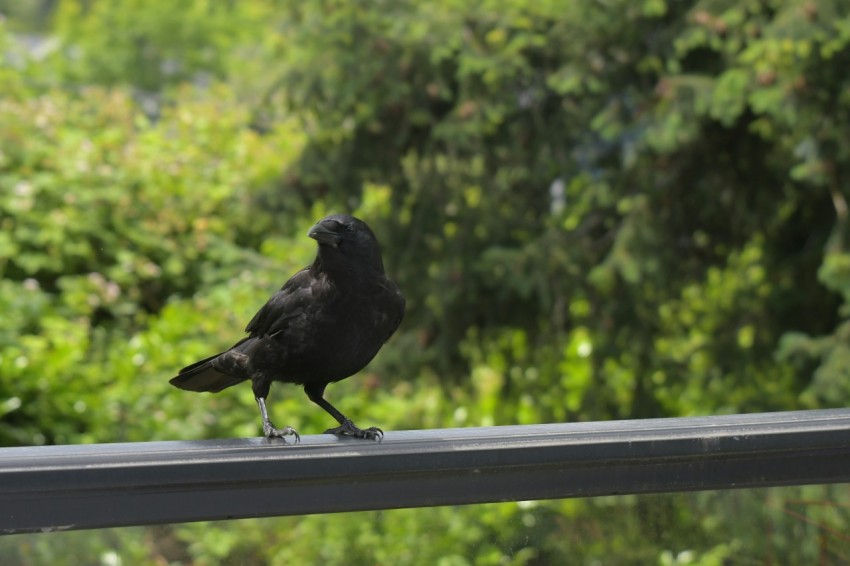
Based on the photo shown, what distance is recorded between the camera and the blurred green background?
481cm

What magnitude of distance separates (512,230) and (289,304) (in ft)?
9.92

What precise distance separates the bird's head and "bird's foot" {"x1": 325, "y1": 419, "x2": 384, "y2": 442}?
0.37 meters

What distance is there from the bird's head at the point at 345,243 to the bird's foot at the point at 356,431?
1.20ft

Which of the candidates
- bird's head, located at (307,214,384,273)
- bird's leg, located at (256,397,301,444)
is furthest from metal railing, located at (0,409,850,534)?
bird's head, located at (307,214,384,273)

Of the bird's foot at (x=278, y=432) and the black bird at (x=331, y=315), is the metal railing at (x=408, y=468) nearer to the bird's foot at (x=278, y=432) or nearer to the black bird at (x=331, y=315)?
the bird's foot at (x=278, y=432)

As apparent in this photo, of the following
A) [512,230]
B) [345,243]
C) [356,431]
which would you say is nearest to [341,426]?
[356,431]

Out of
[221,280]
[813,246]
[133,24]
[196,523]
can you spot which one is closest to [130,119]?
[221,280]

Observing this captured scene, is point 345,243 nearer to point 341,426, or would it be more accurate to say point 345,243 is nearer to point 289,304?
point 289,304

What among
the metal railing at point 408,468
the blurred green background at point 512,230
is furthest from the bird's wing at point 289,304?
the blurred green background at point 512,230

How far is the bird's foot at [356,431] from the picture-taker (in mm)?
2363

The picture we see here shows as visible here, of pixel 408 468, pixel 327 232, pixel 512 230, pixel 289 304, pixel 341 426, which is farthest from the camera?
pixel 512 230

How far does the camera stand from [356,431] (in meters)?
2.62

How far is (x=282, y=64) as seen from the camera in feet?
18.0

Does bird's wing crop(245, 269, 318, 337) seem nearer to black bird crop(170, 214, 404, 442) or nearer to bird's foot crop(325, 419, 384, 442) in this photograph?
black bird crop(170, 214, 404, 442)
